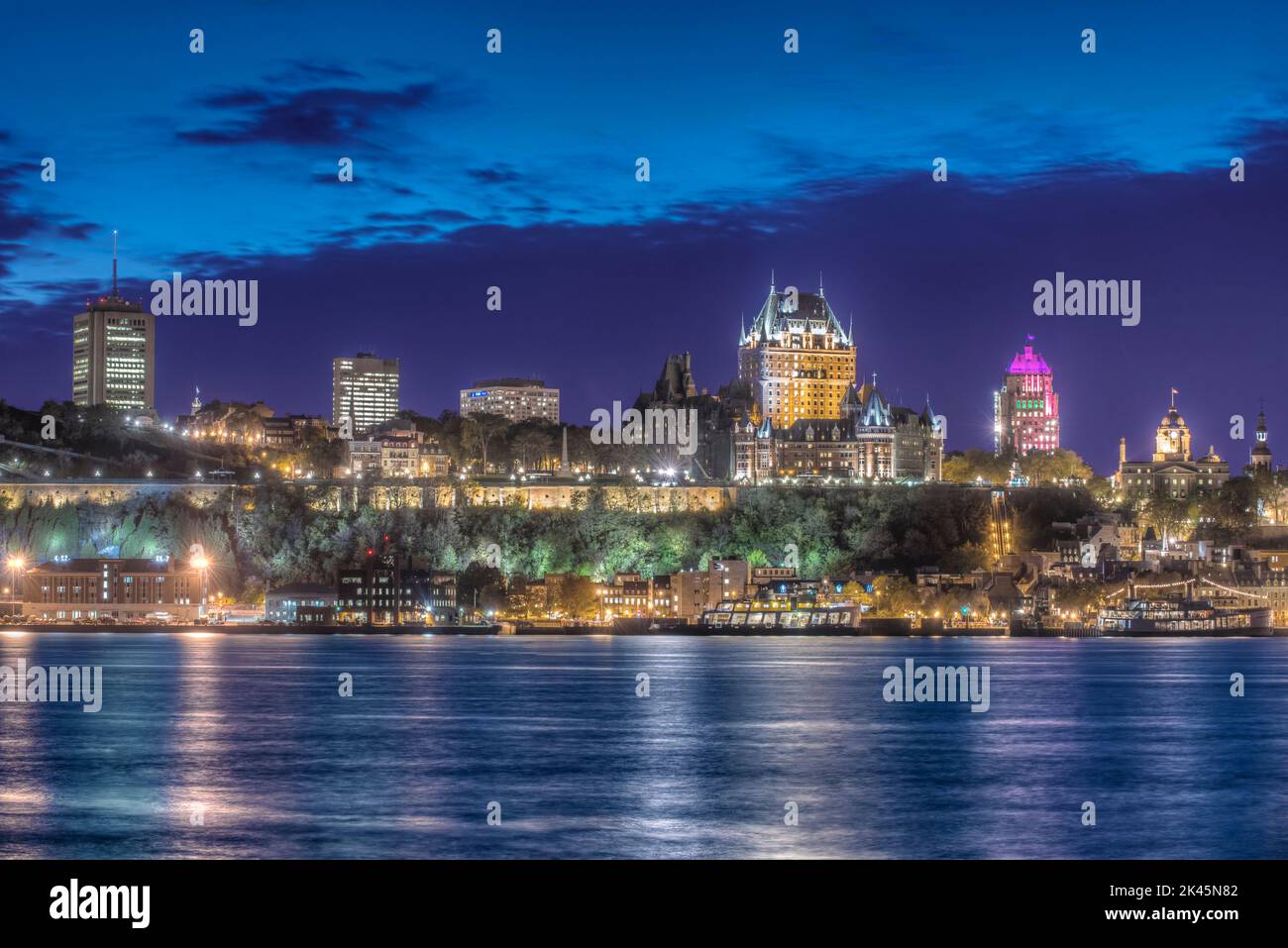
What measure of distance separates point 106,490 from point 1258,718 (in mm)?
98419

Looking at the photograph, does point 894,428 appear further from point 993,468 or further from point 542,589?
point 542,589

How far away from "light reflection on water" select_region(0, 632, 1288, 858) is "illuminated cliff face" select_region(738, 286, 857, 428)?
8902 centimetres

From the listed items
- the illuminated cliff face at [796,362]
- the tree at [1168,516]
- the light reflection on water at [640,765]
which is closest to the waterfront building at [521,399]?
the illuminated cliff face at [796,362]

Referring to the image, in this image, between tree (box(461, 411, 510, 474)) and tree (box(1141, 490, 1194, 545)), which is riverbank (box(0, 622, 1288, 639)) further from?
tree (box(461, 411, 510, 474))

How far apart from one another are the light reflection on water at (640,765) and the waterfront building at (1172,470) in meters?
76.9

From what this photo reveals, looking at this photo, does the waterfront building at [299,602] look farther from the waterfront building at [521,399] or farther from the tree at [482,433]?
the waterfront building at [521,399]

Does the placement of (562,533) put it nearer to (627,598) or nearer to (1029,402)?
(627,598)

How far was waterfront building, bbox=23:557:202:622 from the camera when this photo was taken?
113500 millimetres

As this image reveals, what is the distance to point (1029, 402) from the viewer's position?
196250mm

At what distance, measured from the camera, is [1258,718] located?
51.0 metres

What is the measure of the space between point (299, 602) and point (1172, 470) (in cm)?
7802

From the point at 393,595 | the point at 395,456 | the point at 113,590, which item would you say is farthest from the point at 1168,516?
the point at 113,590

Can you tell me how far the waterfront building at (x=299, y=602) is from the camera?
110 m

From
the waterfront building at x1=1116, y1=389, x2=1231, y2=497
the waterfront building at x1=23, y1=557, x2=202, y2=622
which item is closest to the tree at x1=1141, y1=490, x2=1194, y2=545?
the waterfront building at x1=1116, y1=389, x2=1231, y2=497
